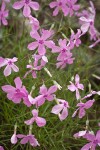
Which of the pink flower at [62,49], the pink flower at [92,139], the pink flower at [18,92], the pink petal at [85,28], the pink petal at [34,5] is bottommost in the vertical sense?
the pink flower at [92,139]

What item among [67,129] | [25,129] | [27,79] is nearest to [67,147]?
[67,129]

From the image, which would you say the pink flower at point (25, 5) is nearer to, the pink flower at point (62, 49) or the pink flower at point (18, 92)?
the pink flower at point (62, 49)

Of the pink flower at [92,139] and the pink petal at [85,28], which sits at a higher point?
the pink petal at [85,28]

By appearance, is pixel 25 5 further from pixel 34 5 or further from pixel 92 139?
pixel 92 139

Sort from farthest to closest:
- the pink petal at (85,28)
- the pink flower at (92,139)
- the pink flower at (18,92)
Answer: the pink petal at (85,28), the pink flower at (92,139), the pink flower at (18,92)

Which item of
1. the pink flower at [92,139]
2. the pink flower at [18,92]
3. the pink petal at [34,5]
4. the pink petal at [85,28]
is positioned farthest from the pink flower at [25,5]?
the pink flower at [92,139]

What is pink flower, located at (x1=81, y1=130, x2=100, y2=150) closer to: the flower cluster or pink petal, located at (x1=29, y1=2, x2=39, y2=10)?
the flower cluster

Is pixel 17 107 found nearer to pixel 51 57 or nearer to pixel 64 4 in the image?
pixel 51 57

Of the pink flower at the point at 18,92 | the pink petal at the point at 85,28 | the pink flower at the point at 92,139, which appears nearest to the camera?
the pink flower at the point at 18,92

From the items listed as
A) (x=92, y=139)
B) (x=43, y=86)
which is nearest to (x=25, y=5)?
(x=43, y=86)

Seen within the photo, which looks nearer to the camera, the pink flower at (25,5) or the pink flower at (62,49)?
the pink flower at (62,49)

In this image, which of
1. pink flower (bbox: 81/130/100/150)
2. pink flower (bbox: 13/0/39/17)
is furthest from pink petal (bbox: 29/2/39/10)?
pink flower (bbox: 81/130/100/150)
